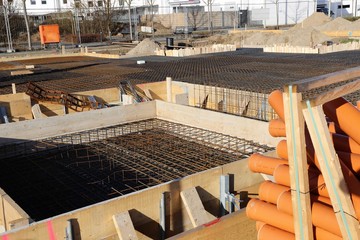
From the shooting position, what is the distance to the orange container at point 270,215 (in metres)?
3.41

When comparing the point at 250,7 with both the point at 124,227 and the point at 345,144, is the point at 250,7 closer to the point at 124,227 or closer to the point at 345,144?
the point at 124,227

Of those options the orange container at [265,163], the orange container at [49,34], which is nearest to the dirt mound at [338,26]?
the orange container at [49,34]

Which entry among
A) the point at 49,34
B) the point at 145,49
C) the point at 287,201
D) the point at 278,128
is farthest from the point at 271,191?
the point at 49,34

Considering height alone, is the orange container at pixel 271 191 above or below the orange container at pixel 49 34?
below

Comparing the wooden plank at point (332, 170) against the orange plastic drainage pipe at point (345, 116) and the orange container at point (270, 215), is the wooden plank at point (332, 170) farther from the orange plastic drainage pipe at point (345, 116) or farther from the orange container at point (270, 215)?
the orange container at point (270, 215)

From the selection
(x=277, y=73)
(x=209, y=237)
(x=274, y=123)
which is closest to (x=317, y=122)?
(x=274, y=123)

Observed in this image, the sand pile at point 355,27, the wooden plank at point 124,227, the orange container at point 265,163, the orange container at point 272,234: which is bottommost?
the wooden plank at point 124,227

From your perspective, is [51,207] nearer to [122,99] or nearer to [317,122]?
[317,122]

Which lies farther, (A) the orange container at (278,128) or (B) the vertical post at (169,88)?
(B) the vertical post at (169,88)

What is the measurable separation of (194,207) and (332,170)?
8.35ft

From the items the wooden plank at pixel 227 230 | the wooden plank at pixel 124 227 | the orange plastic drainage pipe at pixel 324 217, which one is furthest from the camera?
the wooden plank at pixel 124 227

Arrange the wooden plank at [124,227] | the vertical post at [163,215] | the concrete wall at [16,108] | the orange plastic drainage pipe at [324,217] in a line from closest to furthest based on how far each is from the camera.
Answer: the orange plastic drainage pipe at [324,217], the wooden plank at [124,227], the vertical post at [163,215], the concrete wall at [16,108]

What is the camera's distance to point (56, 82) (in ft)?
44.5

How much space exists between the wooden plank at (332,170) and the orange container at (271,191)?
71 centimetres
